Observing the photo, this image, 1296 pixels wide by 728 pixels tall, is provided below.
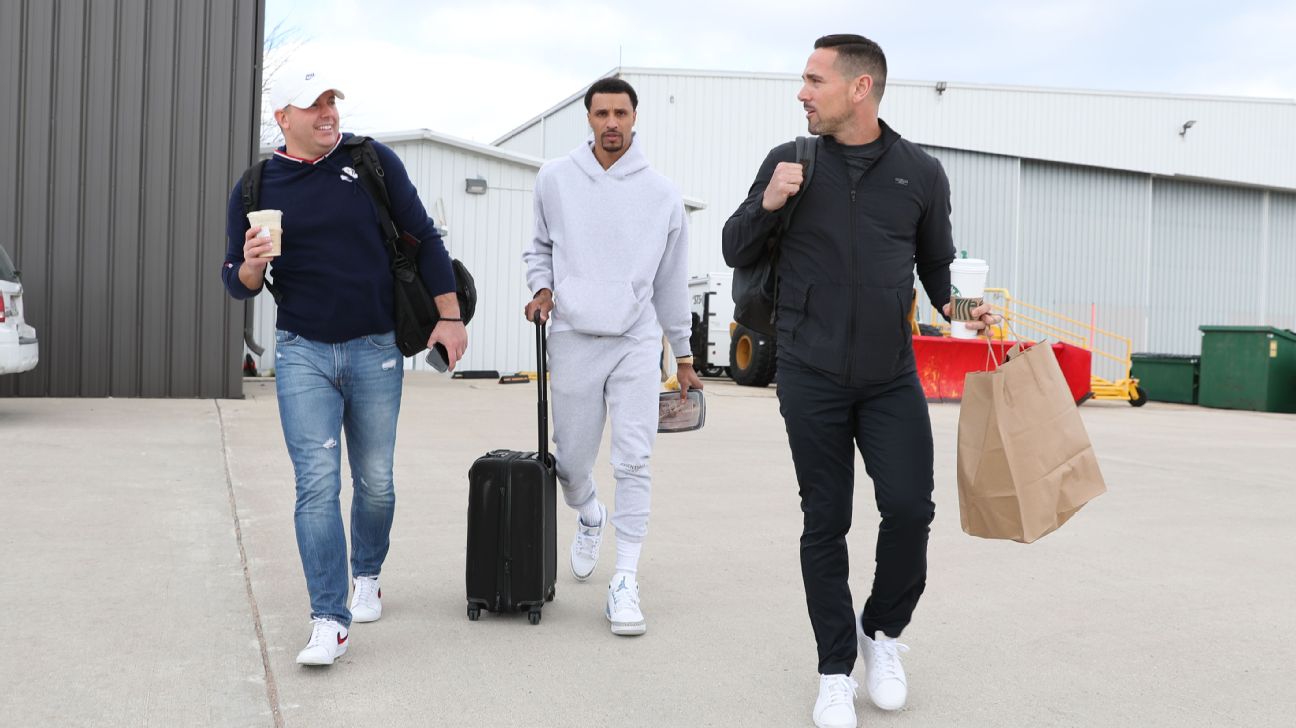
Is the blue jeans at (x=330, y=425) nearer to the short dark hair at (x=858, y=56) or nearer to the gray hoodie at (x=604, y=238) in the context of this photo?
the gray hoodie at (x=604, y=238)

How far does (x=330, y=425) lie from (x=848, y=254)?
170cm

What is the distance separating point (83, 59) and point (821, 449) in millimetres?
12614

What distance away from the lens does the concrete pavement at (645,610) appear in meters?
3.55

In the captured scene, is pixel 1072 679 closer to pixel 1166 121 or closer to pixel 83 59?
pixel 83 59

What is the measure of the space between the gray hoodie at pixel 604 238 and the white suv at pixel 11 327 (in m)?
7.40

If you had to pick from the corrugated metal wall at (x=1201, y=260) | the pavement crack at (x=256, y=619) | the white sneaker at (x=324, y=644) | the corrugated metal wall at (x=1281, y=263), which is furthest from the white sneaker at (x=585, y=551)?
the corrugated metal wall at (x=1281, y=263)

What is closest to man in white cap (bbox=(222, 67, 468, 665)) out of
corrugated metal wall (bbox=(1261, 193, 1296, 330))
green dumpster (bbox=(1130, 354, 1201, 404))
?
green dumpster (bbox=(1130, 354, 1201, 404))

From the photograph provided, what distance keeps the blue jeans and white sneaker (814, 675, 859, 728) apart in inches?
58.7

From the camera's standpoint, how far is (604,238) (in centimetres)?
454

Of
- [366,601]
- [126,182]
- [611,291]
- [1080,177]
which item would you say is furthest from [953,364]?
[1080,177]

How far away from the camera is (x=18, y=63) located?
13547mm

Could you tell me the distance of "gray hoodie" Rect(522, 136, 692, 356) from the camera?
4480mm

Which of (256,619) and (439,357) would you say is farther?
(256,619)

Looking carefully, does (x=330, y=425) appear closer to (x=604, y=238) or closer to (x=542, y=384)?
(x=542, y=384)
